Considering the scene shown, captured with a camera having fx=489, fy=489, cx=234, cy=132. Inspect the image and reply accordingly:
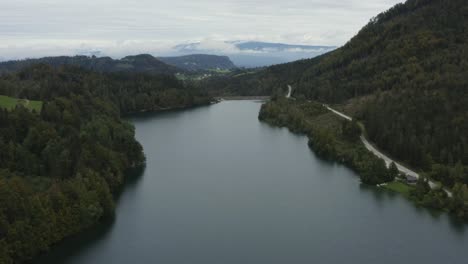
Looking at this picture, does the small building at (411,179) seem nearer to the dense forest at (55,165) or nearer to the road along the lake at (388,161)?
the road along the lake at (388,161)

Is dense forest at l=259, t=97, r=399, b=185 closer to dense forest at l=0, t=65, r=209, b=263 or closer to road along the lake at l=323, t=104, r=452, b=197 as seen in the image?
road along the lake at l=323, t=104, r=452, b=197

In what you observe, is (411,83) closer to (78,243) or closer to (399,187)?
(399,187)

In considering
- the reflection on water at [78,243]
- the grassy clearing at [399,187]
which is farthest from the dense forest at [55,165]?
the grassy clearing at [399,187]

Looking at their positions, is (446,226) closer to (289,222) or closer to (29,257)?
(289,222)

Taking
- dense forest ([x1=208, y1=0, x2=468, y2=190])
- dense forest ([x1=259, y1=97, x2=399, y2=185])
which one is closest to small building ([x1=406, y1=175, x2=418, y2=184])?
dense forest ([x1=259, y1=97, x2=399, y2=185])

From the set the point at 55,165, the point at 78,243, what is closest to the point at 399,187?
the point at 78,243

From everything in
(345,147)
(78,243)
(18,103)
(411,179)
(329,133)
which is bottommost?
(78,243)

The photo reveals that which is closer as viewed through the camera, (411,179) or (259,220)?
(259,220)
